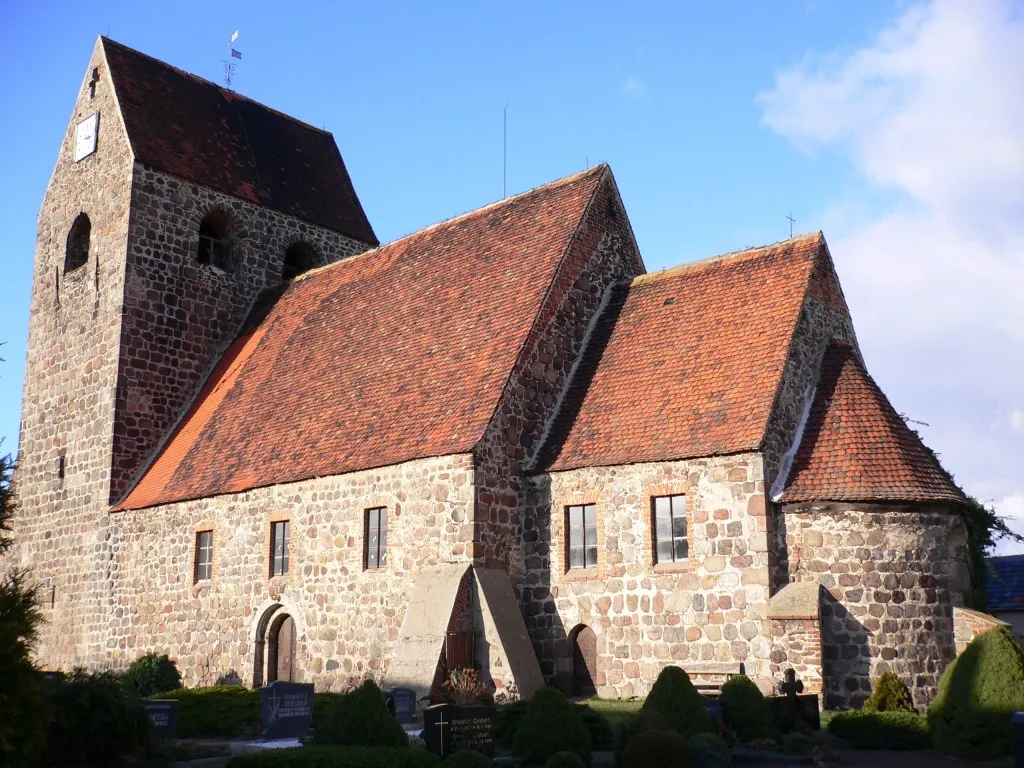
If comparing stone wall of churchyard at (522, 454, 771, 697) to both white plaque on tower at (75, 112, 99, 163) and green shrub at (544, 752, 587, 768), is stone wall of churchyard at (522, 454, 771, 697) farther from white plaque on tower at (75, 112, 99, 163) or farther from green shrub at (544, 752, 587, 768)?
white plaque on tower at (75, 112, 99, 163)

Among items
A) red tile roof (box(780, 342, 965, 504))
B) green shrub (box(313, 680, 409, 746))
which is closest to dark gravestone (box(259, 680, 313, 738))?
green shrub (box(313, 680, 409, 746))

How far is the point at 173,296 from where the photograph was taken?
29.9 meters

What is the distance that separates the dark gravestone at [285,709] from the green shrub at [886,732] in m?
7.79

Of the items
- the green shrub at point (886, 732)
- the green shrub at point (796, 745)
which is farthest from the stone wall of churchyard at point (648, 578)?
the green shrub at point (796, 745)

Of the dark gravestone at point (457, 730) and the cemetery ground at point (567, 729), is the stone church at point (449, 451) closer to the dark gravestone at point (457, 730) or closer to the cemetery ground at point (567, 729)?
the cemetery ground at point (567, 729)

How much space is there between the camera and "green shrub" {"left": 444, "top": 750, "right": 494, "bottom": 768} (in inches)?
493

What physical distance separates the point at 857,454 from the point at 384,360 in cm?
1045

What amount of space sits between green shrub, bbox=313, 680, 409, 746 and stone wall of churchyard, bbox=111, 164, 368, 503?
16.1 m

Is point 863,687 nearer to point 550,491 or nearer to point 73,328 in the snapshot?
Result: point 550,491

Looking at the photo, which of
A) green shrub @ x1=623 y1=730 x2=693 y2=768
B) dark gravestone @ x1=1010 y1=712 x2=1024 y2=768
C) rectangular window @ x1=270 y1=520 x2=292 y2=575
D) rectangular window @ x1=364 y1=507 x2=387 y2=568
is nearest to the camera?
dark gravestone @ x1=1010 y1=712 x2=1024 y2=768

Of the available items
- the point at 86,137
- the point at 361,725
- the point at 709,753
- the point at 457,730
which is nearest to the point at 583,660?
the point at 457,730

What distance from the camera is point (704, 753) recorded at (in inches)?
515

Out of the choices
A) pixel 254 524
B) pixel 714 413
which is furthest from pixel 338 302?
pixel 714 413

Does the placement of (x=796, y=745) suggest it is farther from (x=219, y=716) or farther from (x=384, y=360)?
(x=384, y=360)
